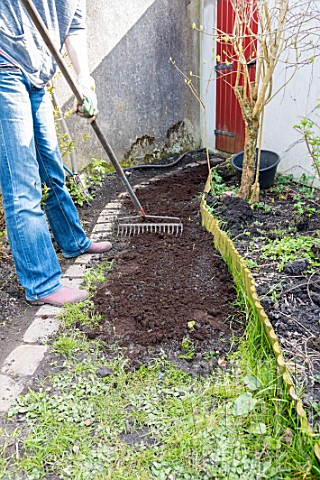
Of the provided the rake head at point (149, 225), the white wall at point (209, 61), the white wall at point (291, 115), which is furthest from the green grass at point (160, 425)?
the white wall at point (209, 61)

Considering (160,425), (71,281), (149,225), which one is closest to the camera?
(160,425)

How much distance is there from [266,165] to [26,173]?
2548mm

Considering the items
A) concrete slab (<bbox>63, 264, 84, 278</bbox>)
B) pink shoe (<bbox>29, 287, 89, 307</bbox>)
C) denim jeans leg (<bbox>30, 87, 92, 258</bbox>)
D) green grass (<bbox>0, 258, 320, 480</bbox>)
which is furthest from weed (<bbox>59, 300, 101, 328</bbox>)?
denim jeans leg (<bbox>30, 87, 92, 258</bbox>)

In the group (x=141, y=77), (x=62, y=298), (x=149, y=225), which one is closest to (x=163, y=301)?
(x=62, y=298)

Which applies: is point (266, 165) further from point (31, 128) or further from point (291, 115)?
point (31, 128)

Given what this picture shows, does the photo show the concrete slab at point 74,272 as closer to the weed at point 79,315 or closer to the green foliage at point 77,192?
the weed at point 79,315

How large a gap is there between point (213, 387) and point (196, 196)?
2510 mm

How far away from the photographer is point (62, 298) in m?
2.40

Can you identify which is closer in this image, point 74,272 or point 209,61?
point 74,272

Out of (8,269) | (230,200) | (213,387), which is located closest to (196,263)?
(230,200)

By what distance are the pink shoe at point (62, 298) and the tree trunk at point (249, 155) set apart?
1.67 metres

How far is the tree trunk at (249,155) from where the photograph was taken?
3.22m

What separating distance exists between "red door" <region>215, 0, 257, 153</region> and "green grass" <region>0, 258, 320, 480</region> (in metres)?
3.74

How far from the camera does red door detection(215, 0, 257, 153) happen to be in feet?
16.3
